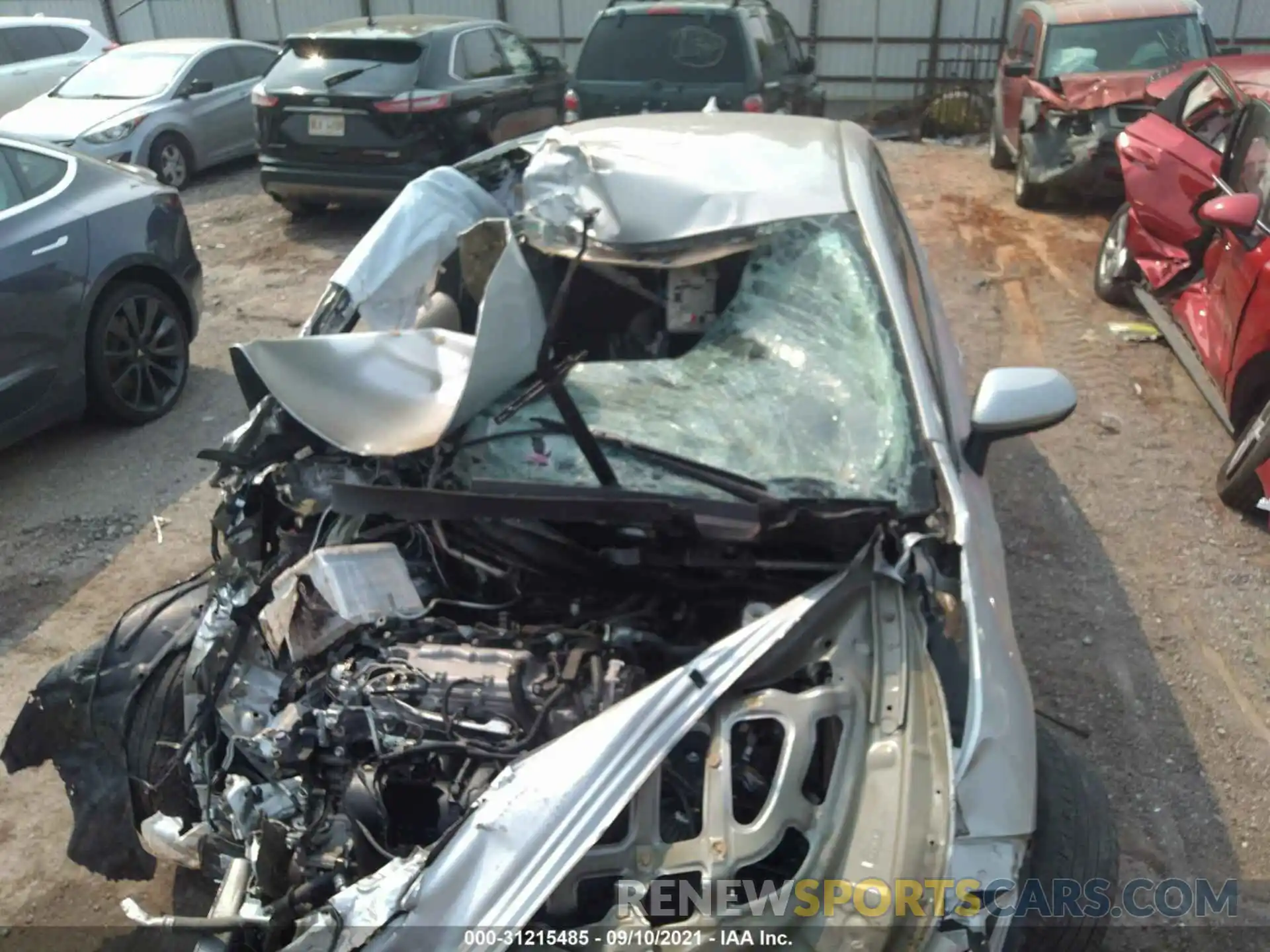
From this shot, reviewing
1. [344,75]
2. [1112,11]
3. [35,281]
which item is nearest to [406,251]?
[35,281]

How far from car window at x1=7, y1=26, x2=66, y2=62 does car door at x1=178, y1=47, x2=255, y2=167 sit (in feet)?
10.3

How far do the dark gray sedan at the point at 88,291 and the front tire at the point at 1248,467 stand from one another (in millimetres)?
5355

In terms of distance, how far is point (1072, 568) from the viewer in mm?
4129

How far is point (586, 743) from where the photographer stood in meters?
1.94

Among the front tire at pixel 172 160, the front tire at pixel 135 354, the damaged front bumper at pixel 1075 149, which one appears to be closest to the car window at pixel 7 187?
the front tire at pixel 135 354

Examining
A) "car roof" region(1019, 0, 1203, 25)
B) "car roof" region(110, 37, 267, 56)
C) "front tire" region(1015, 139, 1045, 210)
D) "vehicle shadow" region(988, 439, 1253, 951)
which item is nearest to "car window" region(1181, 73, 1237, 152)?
"vehicle shadow" region(988, 439, 1253, 951)

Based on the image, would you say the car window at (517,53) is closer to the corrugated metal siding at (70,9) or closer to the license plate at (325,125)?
the license plate at (325,125)

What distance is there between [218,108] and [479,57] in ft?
11.2

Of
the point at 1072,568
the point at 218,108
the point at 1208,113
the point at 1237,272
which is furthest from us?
the point at 218,108

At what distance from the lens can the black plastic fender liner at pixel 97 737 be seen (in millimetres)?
2686

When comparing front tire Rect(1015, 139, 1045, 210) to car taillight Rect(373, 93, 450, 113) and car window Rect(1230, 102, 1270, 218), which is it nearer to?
car window Rect(1230, 102, 1270, 218)

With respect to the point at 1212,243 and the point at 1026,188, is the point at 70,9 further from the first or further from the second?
the point at 1212,243

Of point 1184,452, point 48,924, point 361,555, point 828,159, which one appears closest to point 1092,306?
point 1184,452

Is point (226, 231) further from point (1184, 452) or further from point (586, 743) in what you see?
point (586, 743)
